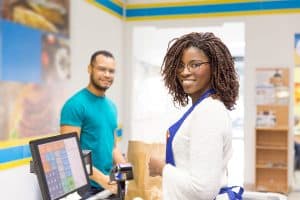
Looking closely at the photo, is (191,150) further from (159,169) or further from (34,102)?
(34,102)

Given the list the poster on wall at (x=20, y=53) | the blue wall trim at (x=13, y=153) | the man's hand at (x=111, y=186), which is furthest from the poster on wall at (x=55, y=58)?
the man's hand at (x=111, y=186)

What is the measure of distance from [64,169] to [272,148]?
436 centimetres

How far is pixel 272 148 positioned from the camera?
551 cm

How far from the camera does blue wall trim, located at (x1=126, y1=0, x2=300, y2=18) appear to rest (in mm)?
5344

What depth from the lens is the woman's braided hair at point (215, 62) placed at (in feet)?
4.41

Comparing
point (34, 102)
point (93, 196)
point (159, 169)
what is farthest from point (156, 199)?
point (34, 102)

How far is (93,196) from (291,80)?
4202 millimetres

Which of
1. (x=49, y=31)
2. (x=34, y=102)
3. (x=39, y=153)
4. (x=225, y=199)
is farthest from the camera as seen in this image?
(x=49, y=31)

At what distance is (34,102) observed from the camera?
3.58 m

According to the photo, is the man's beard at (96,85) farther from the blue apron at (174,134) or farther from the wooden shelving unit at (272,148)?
the wooden shelving unit at (272,148)

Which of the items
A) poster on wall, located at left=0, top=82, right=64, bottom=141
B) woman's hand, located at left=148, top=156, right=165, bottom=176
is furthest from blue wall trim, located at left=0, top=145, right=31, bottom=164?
woman's hand, located at left=148, top=156, right=165, bottom=176

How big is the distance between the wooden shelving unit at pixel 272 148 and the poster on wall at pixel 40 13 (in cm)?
298

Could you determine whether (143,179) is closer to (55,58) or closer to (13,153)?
(13,153)

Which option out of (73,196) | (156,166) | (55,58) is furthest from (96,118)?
(55,58)
